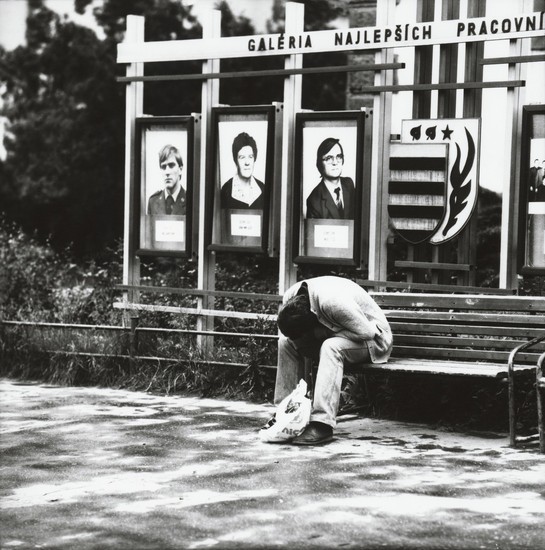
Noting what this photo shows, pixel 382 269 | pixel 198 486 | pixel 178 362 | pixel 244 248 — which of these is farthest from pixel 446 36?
pixel 198 486

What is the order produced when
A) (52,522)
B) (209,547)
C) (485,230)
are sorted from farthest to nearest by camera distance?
(485,230), (52,522), (209,547)

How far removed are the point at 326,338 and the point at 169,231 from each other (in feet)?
9.38

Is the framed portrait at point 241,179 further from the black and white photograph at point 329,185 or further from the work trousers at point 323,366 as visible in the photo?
the work trousers at point 323,366

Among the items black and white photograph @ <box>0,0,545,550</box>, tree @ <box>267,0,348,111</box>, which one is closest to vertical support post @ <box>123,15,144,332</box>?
black and white photograph @ <box>0,0,545,550</box>

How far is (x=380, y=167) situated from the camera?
30.5 ft

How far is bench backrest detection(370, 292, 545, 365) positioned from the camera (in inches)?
317

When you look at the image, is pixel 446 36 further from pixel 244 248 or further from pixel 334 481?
pixel 334 481

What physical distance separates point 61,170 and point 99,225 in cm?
126

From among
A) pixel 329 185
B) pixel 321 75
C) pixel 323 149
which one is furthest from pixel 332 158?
pixel 321 75

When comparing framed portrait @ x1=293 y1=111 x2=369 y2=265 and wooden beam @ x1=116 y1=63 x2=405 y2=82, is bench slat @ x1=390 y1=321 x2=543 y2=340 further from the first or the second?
wooden beam @ x1=116 y1=63 x2=405 y2=82

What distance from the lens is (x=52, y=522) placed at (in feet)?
19.0

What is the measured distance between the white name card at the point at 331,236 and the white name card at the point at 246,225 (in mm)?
573

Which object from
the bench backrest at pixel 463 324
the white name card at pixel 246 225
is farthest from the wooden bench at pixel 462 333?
the white name card at pixel 246 225

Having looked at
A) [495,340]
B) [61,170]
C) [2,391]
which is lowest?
[2,391]
